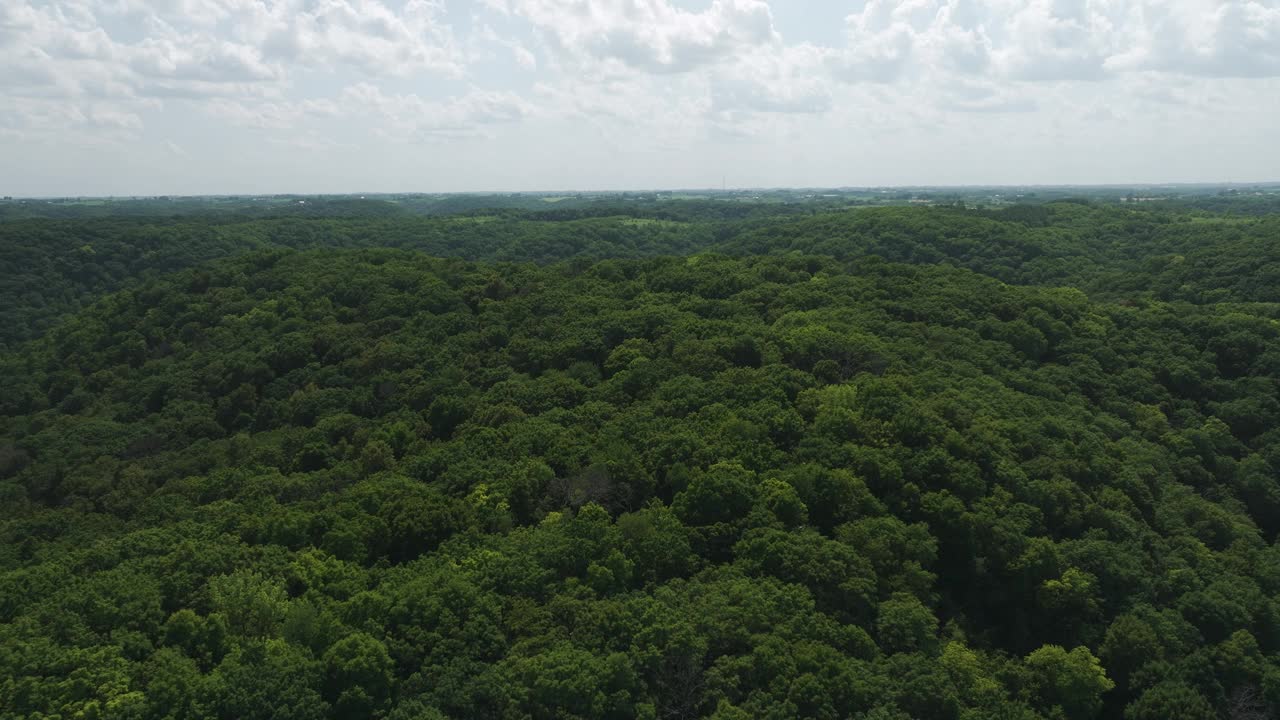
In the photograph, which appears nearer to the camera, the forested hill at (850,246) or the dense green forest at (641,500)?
the dense green forest at (641,500)

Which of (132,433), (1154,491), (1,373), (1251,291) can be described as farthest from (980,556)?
(1,373)

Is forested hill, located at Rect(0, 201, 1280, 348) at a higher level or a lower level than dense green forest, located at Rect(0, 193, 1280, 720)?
higher

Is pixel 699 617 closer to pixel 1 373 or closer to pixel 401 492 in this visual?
pixel 401 492

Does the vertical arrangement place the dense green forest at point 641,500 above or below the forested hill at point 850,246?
below

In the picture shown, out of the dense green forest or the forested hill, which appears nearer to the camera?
the dense green forest

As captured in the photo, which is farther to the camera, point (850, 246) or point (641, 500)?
point (850, 246)
